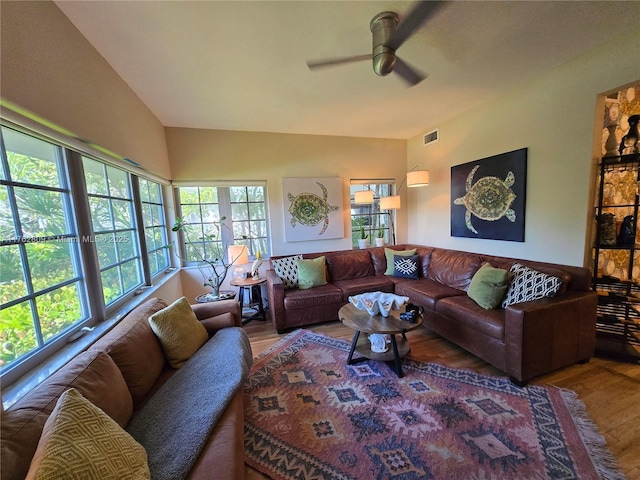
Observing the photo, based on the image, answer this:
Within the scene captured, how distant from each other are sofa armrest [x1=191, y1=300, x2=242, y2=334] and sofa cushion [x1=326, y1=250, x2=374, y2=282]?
1682mm

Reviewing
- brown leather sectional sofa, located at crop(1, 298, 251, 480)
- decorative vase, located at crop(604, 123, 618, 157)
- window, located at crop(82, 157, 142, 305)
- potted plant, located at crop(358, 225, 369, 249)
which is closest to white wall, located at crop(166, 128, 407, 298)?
potted plant, located at crop(358, 225, 369, 249)

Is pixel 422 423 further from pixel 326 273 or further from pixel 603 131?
pixel 603 131

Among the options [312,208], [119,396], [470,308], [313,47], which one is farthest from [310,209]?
[119,396]

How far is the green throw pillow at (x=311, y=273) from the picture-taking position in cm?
336

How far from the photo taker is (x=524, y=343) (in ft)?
6.21

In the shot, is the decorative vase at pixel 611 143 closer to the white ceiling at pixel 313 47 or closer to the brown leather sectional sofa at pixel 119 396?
the white ceiling at pixel 313 47

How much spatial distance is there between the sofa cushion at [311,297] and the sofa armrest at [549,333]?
5.87 ft

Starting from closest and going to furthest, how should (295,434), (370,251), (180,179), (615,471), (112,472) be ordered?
(112,472), (615,471), (295,434), (180,179), (370,251)

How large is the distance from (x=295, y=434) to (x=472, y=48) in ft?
10.1

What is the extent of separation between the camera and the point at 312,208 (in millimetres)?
4023

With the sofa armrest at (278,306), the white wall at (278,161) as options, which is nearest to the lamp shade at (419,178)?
the white wall at (278,161)

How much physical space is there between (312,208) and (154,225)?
2.18m

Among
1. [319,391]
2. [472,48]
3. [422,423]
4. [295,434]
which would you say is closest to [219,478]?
[295,434]

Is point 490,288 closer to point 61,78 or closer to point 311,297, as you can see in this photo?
point 311,297
